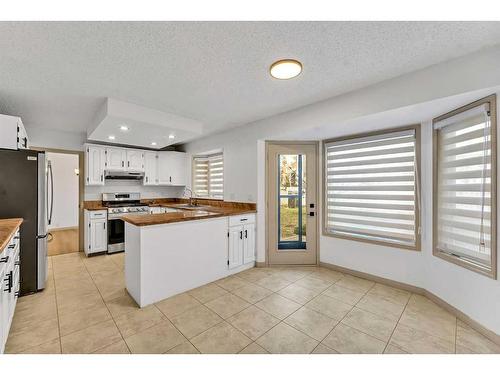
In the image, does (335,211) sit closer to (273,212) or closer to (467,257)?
(273,212)

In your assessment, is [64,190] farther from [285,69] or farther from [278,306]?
[285,69]

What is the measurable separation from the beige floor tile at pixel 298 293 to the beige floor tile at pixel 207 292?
2.44 feet

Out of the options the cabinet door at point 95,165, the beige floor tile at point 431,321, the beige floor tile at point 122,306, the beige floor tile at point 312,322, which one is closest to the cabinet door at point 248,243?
the beige floor tile at point 312,322

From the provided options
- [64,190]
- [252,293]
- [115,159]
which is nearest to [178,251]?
[252,293]

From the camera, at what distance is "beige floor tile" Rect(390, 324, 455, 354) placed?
1706 mm

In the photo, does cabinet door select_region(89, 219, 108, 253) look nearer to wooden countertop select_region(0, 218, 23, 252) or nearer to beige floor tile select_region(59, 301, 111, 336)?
wooden countertop select_region(0, 218, 23, 252)

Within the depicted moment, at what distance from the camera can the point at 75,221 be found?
264 inches

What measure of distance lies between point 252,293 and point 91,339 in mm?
1583

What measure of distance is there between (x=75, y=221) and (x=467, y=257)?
343 inches

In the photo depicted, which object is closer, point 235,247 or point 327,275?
point 327,275

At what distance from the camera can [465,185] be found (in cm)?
212

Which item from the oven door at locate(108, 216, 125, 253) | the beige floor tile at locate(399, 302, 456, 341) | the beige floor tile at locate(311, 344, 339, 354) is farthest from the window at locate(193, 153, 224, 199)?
the beige floor tile at locate(399, 302, 456, 341)

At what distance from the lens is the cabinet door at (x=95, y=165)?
421 cm

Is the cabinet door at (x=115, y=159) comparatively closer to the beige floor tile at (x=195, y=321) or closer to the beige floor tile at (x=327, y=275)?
the beige floor tile at (x=195, y=321)
